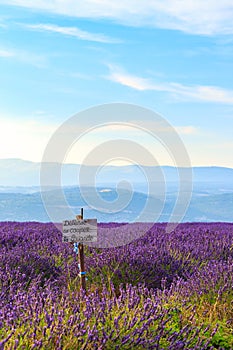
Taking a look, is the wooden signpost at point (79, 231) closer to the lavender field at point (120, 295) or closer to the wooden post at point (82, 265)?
the wooden post at point (82, 265)

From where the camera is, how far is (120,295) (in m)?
4.30

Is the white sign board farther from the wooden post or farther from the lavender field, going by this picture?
the lavender field

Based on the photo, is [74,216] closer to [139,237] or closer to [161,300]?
[161,300]

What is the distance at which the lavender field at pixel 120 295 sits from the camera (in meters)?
2.75

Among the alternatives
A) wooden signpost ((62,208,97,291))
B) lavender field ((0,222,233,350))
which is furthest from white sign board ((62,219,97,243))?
lavender field ((0,222,233,350))

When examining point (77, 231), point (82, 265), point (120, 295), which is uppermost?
point (77, 231)

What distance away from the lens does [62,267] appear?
5285mm

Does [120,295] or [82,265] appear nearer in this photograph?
[120,295]

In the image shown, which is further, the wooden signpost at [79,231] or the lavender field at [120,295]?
the wooden signpost at [79,231]

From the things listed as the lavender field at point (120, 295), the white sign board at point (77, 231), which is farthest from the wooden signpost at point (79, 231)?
the lavender field at point (120, 295)

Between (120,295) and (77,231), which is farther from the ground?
(77,231)

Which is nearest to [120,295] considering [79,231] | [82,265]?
[82,265]

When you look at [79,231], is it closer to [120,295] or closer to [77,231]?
[77,231]

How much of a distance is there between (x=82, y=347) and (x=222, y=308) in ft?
5.79
